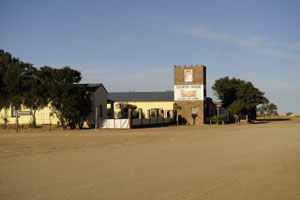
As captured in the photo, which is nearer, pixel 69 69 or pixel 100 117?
pixel 69 69

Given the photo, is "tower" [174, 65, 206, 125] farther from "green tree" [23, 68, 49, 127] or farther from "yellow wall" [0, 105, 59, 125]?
"green tree" [23, 68, 49, 127]

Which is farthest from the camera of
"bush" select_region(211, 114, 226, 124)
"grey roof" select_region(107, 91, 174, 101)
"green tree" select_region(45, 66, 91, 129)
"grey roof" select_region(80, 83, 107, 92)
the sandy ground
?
"grey roof" select_region(107, 91, 174, 101)

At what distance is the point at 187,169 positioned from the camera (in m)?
12.0

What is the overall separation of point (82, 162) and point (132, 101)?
45734mm

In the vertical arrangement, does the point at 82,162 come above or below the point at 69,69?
below

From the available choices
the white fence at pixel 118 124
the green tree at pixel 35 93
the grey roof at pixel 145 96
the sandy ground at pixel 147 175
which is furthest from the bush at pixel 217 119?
the sandy ground at pixel 147 175

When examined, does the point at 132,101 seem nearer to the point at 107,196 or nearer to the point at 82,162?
the point at 82,162

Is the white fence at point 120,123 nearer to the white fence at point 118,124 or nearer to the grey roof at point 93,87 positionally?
the white fence at point 118,124

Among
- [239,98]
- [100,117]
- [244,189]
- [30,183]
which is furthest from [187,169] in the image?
[239,98]

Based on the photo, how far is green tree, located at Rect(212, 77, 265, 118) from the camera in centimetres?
6119

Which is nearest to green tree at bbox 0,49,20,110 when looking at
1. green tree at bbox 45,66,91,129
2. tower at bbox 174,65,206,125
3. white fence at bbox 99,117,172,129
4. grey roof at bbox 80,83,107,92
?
green tree at bbox 45,66,91,129

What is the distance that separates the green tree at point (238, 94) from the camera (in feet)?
201

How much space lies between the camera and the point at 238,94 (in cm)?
6625

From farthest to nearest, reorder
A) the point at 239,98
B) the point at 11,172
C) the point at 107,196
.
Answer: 1. the point at 239,98
2. the point at 11,172
3. the point at 107,196
